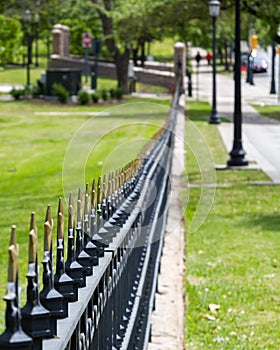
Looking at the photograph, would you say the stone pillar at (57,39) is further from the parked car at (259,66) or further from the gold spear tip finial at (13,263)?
the gold spear tip finial at (13,263)

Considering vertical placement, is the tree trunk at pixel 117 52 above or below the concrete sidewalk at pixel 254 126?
above

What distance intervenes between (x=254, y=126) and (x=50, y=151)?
37.6 ft

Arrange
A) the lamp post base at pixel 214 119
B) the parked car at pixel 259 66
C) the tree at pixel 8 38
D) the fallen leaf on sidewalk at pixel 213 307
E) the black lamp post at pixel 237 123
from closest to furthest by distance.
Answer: the fallen leaf on sidewalk at pixel 213 307 → the black lamp post at pixel 237 123 → the lamp post base at pixel 214 119 → the tree at pixel 8 38 → the parked car at pixel 259 66

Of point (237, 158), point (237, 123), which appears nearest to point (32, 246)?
point (237, 158)

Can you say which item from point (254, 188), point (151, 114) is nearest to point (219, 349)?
point (254, 188)

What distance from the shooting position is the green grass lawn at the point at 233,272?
7262 mm

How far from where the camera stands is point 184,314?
776cm

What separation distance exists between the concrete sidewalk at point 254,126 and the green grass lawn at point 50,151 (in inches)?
98.0

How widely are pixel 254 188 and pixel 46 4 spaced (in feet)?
144

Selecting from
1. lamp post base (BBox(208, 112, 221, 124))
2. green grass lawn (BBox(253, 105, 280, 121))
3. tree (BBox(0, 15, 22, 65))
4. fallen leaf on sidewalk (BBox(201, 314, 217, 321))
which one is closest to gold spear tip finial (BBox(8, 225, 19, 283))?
fallen leaf on sidewalk (BBox(201, 314, 217, 321))

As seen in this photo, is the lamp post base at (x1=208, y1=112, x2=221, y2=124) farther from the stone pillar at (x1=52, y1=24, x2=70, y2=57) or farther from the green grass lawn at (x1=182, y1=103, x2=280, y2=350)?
the stone pillar at (x1=52, y1=24, x2=70, y2=57)

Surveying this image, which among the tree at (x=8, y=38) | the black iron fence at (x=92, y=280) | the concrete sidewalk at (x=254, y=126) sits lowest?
the concrete sidewalk at (x=254, y=126)

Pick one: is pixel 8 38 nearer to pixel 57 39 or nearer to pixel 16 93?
pixel 16 93

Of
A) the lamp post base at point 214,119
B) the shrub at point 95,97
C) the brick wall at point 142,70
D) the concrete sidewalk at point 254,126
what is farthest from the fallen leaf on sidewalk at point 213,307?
the brick wall at point 142,70
